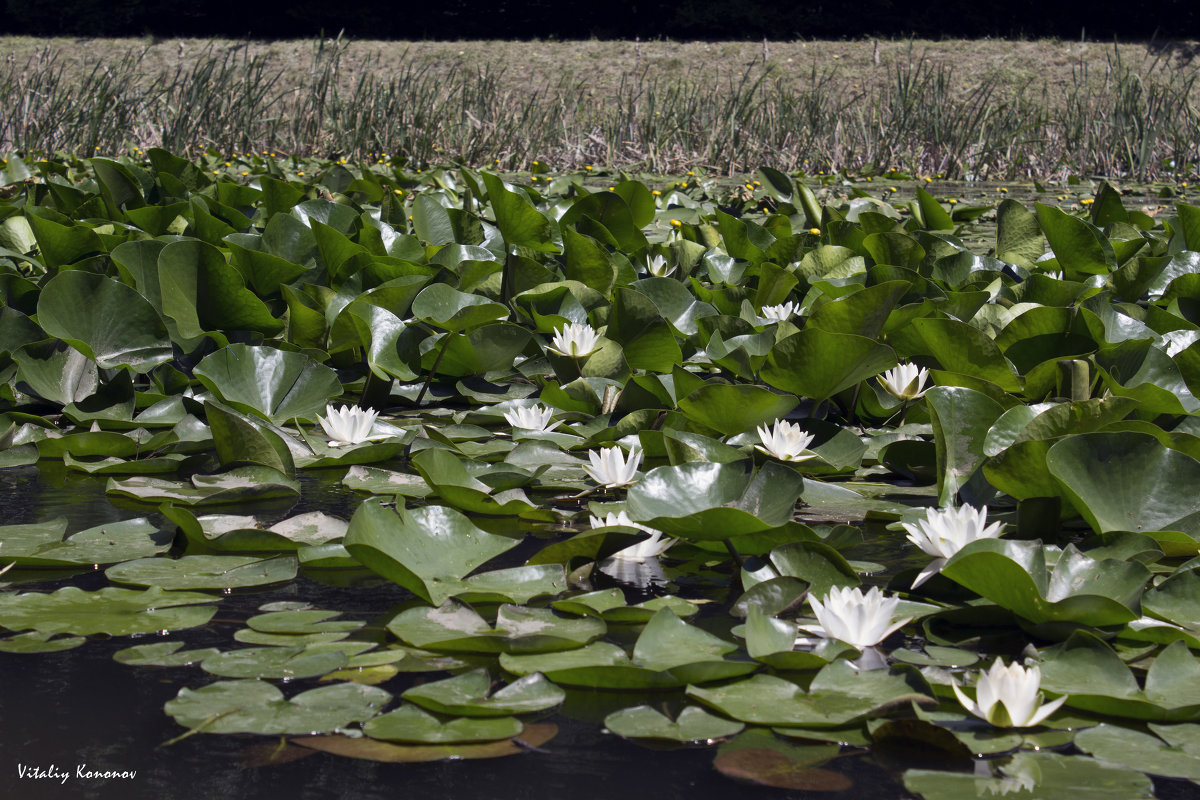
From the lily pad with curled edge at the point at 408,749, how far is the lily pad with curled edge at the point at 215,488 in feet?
2.12

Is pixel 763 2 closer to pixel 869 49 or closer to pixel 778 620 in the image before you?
pixel 869 49

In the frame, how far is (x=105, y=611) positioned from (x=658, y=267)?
186 cm

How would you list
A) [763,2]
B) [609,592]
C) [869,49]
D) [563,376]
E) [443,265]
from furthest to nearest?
1. [763,2]
2. [869,49]
3. [443,265]
4. [563,376]
5. [609,592]

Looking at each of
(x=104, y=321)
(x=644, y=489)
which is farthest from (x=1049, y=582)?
(x=104, y=321)

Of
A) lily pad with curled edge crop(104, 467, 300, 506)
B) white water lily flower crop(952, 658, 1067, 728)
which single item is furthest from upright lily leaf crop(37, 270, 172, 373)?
white water lily flower crop(952, 658, 1067, 728)

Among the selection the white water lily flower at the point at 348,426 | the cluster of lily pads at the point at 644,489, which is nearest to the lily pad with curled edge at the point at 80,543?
the cluster of lily pads at the point at 644,489

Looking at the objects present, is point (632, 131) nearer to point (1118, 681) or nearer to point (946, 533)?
point (946, 533)

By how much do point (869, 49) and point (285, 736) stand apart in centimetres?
1899

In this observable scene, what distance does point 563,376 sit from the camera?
196cm

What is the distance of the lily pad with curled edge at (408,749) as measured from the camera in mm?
797

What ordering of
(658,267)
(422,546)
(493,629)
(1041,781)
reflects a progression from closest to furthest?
(1041,781), (493,629), (422,546), (658,267)

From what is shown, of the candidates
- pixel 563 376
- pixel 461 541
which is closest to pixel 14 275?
pixel 563 376

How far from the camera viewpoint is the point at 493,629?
1026 millimetres

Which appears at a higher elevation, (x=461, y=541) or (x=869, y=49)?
(x=869, y=49)
